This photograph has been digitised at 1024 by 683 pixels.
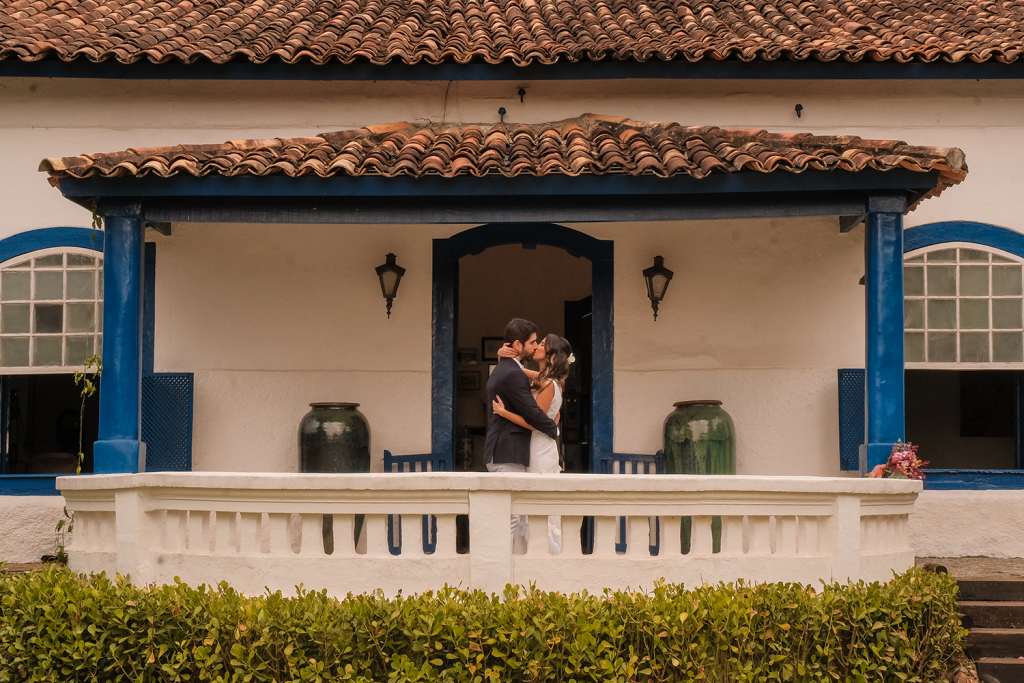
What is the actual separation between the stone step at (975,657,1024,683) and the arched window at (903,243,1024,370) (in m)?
2.86

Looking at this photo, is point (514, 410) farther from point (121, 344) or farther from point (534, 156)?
point (121, 344)

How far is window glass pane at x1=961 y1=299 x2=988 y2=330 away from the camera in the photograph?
782cm

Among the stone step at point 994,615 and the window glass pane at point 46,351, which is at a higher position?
the window glass pane at point 46,351

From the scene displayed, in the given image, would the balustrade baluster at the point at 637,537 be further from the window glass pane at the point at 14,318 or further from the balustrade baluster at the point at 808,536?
the window glass pane at the point at 14,318

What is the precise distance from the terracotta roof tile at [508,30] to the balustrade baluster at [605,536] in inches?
168

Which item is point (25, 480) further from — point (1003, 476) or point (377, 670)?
point (1003, 476)

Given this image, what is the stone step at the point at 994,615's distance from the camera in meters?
5.87

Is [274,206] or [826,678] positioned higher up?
[274,206]

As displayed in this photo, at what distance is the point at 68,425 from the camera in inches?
441

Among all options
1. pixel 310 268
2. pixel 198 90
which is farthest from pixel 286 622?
pixel 198 90

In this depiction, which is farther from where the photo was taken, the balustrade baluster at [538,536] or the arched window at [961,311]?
the arched window at [961,311]

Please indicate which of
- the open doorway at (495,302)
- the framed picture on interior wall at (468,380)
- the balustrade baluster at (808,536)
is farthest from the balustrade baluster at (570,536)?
the framed picture on interior wall at (468,380)

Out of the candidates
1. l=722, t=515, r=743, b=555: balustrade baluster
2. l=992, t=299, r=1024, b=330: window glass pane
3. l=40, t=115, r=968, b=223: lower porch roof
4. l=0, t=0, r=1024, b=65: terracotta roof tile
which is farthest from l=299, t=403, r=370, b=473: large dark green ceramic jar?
l=992, t=299, r=1024, b=330: window glass pane

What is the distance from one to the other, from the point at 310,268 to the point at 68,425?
4876 millimetres
